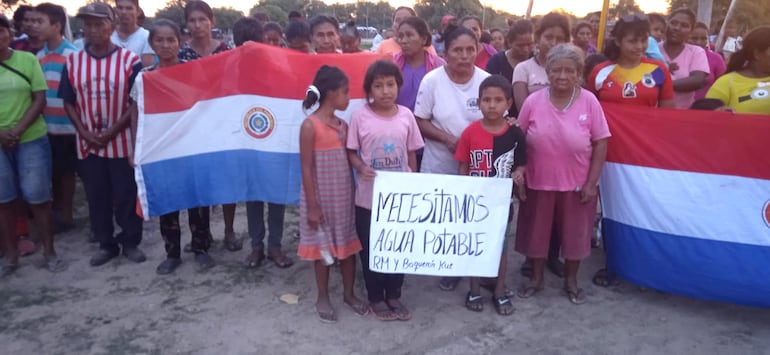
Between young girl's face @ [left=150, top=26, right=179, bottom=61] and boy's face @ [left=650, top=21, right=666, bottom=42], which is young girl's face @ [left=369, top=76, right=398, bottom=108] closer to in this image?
young girl's face @ [left=150, top=26, right=179, bottom=61]

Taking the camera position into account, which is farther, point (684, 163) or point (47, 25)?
point (47, 25)

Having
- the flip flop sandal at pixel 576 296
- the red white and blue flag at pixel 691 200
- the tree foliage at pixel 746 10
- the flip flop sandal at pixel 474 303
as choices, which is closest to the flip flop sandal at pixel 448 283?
the flip flop sandal at pixel 474 303

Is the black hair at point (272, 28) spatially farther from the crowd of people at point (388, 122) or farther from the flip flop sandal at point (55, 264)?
the flip flop sandal at point (55, 264)

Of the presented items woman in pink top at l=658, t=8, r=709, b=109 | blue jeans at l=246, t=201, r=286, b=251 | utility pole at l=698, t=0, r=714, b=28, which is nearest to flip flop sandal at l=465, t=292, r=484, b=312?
blue jeans at l=246, t=201, r=286, b=251

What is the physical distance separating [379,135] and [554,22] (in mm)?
2016

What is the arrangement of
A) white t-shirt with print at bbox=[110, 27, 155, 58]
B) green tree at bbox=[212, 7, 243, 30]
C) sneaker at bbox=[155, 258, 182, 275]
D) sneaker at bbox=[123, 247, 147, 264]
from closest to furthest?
sneaker at bbox=[155, 258, 182, 275] → sneaker at bbox=[123, 247, 147, 264] → white t-shirt with print at bbox=[110, 27, 155, 58] → green tree at bbox=[212, 7, 243, 30]

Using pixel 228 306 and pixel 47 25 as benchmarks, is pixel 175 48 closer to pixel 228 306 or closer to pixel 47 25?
pixel 47 25

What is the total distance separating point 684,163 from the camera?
13.4 ft

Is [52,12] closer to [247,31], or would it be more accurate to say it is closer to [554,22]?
[247,31]

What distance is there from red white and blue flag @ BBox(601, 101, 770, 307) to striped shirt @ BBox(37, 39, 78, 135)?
4968 mm

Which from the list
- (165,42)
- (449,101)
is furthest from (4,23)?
(449,101)

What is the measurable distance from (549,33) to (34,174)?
4589mm

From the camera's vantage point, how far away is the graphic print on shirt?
147 inches

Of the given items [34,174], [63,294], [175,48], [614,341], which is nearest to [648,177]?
[614,341]
